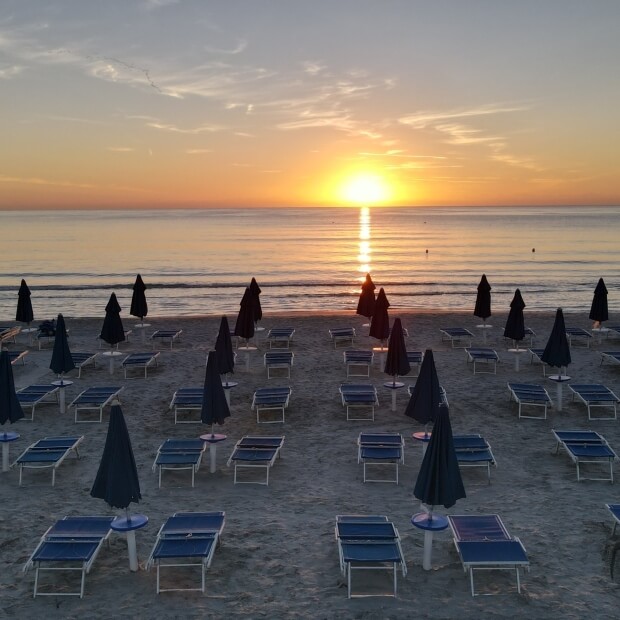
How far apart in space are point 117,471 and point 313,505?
377 cm

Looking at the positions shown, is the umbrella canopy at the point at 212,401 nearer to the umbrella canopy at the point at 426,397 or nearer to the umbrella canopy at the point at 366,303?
the umbrella canopy at the point at 426,397

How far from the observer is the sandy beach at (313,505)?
761cm

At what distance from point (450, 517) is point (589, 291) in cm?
4138

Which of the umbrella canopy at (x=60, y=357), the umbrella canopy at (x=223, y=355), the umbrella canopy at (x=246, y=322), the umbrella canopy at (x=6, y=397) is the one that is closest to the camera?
the umbrella canopy at (x=6, y=397)

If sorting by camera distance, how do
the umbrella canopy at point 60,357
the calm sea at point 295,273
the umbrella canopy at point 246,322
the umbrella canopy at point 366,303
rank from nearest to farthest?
the umbrella canopy at point 60,357 < the umbrella canopy at point 246,322 < the umbrella canopy at point 366,303 < the calm sea at point 295,273

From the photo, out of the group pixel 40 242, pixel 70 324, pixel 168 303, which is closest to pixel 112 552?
pixel 70 324

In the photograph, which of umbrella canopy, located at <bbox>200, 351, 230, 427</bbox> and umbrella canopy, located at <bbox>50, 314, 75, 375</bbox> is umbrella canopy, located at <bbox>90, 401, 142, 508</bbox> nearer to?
umbrella canopy, located at <bbox>200, 351, 230, 427</bbox>

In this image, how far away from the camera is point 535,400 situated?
14.4m

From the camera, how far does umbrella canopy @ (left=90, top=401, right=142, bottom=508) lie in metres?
7.97

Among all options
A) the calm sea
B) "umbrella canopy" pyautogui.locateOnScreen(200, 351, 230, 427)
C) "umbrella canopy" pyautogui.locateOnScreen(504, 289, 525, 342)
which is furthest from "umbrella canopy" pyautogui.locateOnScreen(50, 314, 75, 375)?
the calm sea

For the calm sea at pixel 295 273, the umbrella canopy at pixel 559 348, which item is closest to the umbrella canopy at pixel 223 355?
the umbrella canopy at pixel 559 348

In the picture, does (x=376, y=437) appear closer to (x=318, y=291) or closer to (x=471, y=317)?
(x=471, y=317)

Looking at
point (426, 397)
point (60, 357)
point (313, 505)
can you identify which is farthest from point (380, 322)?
point (60, 357)

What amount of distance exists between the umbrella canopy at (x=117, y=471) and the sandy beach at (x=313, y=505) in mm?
1172
